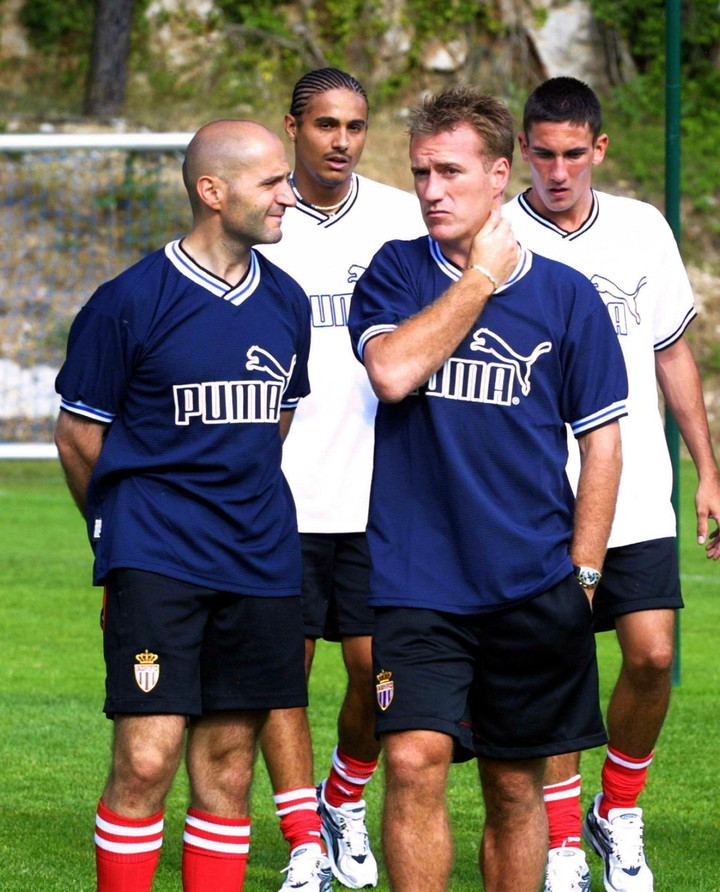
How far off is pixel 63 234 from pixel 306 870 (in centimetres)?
1547

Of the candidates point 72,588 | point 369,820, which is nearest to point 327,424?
point 369,820

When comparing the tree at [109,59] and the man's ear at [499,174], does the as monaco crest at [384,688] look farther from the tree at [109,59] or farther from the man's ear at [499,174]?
the tree at [109,59]

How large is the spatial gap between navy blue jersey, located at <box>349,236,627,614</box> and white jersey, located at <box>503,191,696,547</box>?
1120 millimetres

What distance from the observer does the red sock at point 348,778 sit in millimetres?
5453

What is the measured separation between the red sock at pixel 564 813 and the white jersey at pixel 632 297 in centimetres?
81

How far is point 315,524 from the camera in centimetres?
530

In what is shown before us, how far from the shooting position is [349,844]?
533cm

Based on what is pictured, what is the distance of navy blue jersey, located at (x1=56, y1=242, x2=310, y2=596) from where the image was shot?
4047 mm

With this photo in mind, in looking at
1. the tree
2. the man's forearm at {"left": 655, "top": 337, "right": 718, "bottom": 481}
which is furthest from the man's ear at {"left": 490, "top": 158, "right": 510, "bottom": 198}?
the tree

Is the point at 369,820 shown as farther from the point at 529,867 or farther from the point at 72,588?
the point at 72,588

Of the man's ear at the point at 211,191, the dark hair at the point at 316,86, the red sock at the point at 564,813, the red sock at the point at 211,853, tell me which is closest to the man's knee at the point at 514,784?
the red sock at the point at 211,853

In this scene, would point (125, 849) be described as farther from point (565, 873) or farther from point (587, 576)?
point (565, 873)

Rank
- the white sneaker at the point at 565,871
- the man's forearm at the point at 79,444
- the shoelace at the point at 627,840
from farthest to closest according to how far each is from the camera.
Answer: the shoelace at the point at 627,840 → the white sneaker at the point at 565,871 → the man's forearm at the point at 79,444

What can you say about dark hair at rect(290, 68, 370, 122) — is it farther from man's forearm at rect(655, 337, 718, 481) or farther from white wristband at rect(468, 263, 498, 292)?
white wristband at rect(468, 263, 498, 292)
